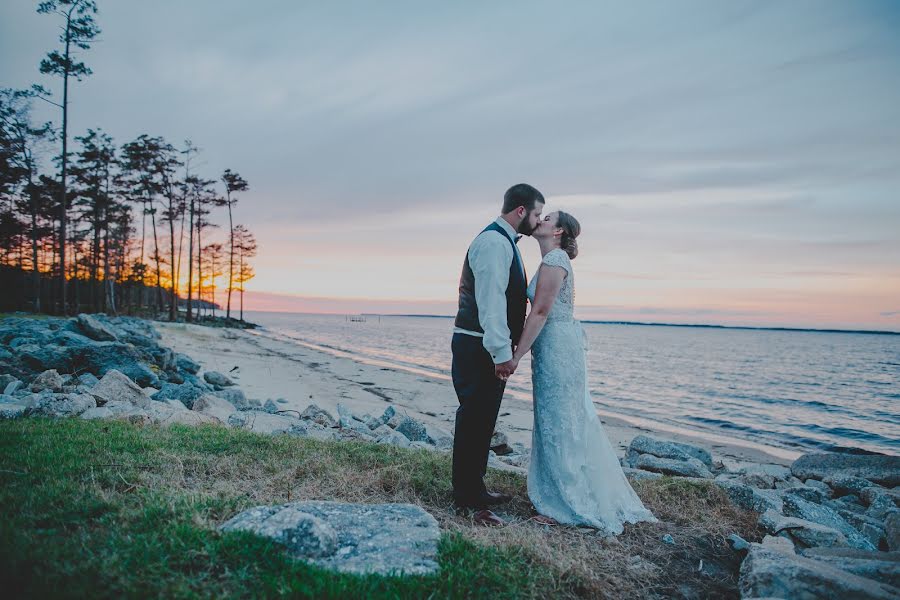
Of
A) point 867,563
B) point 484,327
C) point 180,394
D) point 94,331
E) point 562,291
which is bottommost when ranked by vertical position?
point 180,394

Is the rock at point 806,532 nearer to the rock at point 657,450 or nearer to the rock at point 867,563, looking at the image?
the rock at point 867,563

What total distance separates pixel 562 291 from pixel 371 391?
1483 cm

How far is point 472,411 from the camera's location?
15.5ft

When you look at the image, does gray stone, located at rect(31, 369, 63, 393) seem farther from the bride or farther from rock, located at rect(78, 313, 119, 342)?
the bride

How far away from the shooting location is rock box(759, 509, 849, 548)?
4.62m

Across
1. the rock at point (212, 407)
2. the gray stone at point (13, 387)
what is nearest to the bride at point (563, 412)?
the rock at point (212, 407)

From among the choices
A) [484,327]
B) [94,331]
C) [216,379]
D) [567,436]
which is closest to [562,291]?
[484,327]

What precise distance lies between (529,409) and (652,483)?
11427mm

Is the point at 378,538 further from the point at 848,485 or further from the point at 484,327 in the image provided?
the point at 848,485

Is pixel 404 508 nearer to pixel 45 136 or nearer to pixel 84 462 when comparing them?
pixel 84 462

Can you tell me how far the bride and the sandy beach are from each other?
25.6 feet

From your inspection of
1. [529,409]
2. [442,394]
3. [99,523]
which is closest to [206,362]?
[442,394]

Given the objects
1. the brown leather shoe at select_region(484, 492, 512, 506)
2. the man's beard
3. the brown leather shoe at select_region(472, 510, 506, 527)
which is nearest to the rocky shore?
the brown leather shoe at select_region(472, 510, 506, 527)

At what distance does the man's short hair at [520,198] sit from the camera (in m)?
4.82
